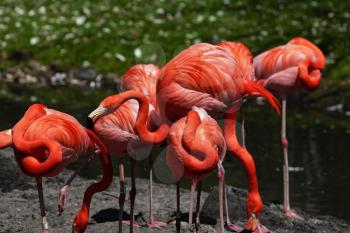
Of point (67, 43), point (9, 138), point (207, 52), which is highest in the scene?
point (67, 43)

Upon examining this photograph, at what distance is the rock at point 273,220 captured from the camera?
8.65 metres

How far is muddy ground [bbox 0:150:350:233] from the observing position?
26.5ft

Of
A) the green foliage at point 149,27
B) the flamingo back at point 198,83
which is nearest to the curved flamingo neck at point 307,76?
the flamingo back at point 198,83

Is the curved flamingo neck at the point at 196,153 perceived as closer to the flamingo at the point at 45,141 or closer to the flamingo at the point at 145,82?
the flamingo at the point at 45,141

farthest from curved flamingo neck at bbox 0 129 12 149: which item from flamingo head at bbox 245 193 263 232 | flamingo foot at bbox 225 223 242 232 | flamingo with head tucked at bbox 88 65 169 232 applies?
flamingo foot at bbox 225 223 242 232

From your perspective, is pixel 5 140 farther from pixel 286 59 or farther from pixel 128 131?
pixel 286 59

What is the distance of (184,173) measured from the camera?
6645 millimetres

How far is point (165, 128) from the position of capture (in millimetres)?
6992

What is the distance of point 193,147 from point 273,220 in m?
2.48

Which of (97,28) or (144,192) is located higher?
(97,28)

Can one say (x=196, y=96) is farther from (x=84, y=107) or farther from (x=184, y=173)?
(x=84, y=107)

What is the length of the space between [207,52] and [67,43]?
48.8ft

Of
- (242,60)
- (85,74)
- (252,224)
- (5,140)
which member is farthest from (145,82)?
(85,74)

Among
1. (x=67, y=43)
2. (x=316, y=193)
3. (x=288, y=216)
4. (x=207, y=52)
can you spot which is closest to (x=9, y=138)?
(x=207, y=52)
